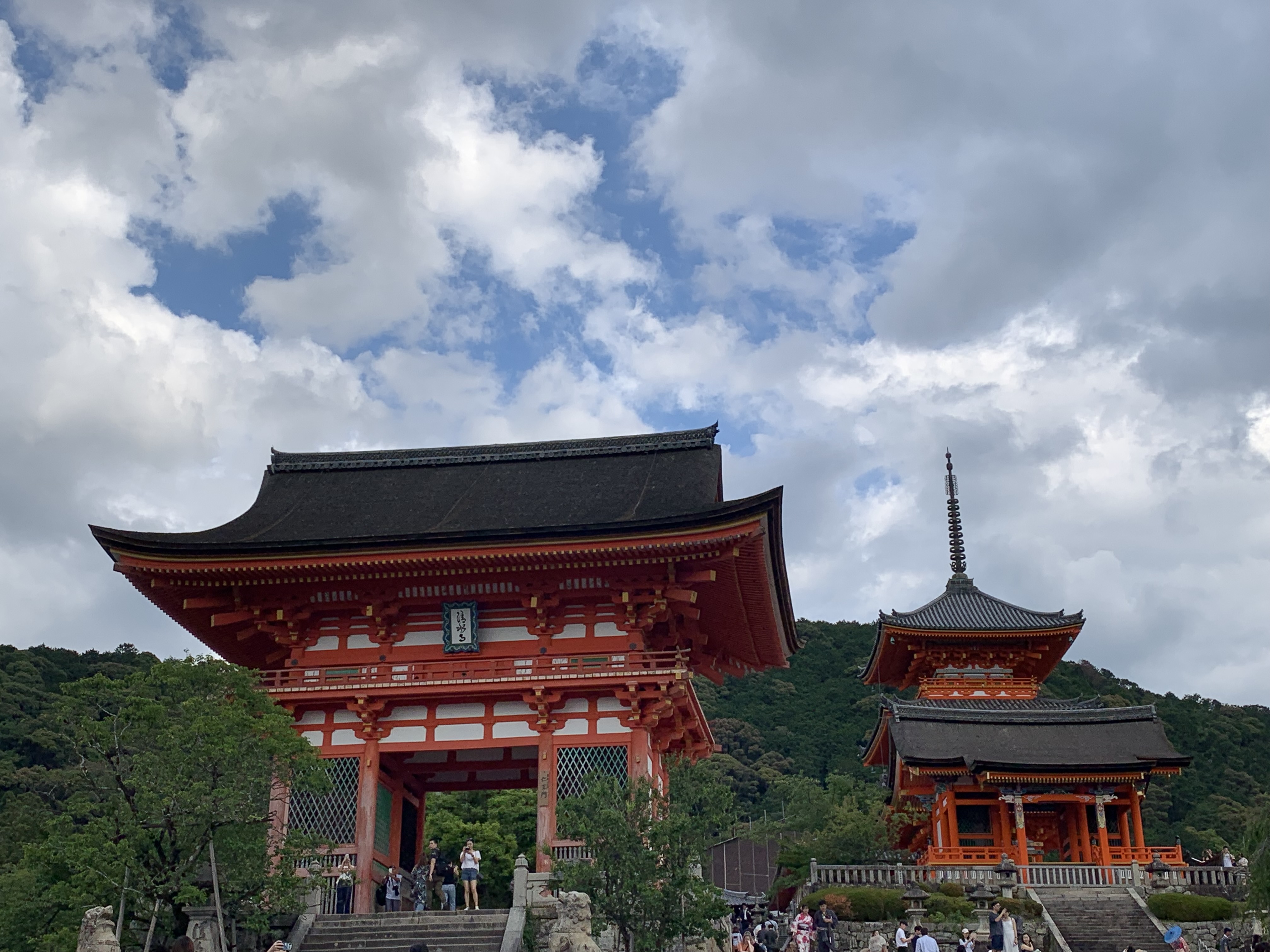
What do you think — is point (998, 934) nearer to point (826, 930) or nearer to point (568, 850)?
point (826, 930)

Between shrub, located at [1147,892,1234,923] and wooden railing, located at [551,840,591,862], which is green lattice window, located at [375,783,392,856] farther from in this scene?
shrub, located at [1147,892,1234,923]

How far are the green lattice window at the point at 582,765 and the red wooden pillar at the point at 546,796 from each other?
133mm

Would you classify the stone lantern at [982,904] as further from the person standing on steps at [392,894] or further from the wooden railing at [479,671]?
the person standing on steps at [392,894]

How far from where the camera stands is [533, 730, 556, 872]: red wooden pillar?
23.7 m

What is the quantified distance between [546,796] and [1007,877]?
11816 millimetres

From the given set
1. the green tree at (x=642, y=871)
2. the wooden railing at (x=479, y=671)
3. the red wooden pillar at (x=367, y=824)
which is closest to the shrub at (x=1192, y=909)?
the wooden railing at (x=479, y=671)

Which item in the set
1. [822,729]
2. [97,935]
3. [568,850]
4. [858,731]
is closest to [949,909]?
[568,850]

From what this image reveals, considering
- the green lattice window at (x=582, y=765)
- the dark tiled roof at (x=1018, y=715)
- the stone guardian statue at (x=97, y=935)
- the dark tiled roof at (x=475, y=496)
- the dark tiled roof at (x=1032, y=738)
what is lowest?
the stone guardian statue at (x=97, y=935)

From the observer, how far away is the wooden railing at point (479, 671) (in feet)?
80.3

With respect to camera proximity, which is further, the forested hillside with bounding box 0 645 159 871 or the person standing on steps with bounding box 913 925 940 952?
the forested hillside with bounding box 0 645 159 871

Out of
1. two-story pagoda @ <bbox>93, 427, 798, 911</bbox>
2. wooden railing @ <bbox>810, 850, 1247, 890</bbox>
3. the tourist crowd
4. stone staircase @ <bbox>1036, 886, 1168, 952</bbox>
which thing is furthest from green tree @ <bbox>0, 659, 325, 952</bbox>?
stone staircase @ <bbox>1036, 886, 1168, 952</bbox>

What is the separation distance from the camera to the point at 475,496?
1171 inches

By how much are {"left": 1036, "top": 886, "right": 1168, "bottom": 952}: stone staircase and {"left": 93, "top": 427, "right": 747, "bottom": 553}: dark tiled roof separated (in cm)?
1194

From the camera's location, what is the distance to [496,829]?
179 feet
